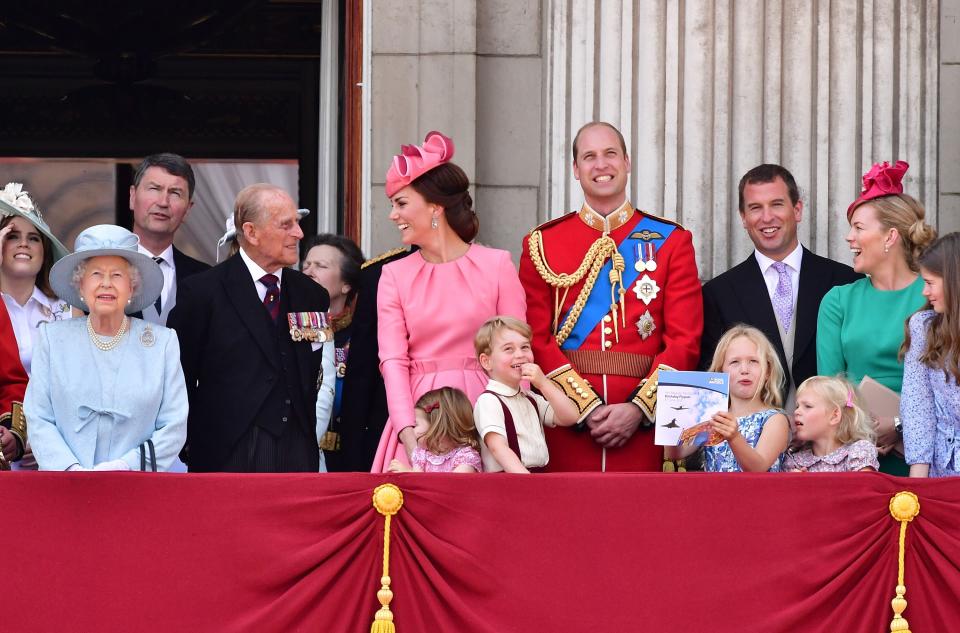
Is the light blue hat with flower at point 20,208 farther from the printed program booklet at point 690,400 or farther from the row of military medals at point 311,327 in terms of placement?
the printed program booklet at point 690,400

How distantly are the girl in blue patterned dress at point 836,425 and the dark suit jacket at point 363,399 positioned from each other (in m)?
1.65

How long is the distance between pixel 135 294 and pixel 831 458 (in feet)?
8.39

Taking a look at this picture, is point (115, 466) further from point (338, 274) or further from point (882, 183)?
point (882, 183)

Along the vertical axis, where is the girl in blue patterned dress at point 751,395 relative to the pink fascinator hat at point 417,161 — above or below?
below

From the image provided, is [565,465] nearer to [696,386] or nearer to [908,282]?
[696,386]

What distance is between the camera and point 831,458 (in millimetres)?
6305

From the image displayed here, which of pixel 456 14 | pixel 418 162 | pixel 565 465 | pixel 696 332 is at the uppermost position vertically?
pixel 456 14

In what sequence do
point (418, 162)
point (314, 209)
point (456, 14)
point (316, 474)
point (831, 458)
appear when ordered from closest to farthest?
1. point (316, 474)
2. point (831, 458)
3. point (418, 162)
4. point (456, 14)
5. point (314, 209)

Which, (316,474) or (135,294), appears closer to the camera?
(316,474)

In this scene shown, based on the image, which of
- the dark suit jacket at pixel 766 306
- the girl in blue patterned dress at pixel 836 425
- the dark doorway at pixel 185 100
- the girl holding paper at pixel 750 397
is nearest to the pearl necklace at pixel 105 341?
the girl holding paper at pixel 750 397

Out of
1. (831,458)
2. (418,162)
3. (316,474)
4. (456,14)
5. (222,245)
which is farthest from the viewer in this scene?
(456,14)

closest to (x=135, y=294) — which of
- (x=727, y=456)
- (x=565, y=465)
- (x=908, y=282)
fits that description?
(x=565, y=465)

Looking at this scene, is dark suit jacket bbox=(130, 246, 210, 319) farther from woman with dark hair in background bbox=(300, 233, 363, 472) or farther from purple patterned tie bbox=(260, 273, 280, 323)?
purple patterned tie bbox=(260, 273, 280, 323)

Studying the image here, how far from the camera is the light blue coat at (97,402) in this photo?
6.13 meters
